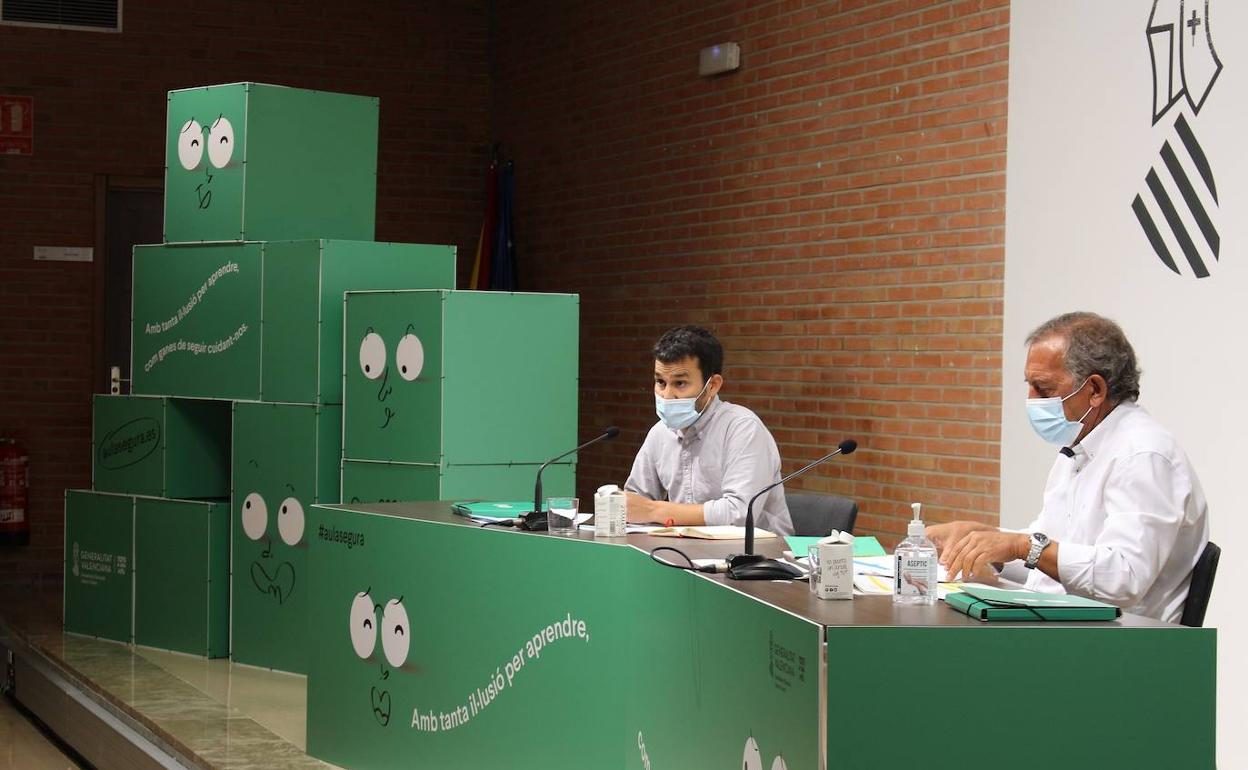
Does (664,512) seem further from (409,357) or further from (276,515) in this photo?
(276,515)

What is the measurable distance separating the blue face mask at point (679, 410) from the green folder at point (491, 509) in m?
0.49

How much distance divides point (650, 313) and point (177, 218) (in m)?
2.56

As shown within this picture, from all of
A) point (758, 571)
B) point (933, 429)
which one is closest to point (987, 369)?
point (933, 429)

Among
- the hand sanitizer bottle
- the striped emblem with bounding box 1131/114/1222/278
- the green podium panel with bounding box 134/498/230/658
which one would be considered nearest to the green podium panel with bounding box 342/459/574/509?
the green podium panel with bounding box 134/498/230/658

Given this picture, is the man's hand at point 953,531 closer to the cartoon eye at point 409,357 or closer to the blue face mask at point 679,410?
the blue face mask at point 679,410

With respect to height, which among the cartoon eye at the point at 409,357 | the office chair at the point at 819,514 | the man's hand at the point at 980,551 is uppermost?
the cartoon eye at the point at 409,357

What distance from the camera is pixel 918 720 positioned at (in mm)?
2361

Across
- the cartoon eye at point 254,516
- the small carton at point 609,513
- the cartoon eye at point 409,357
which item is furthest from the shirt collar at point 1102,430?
the cartoon eye at point 254,516

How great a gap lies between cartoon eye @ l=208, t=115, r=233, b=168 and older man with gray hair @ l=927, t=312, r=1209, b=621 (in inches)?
144

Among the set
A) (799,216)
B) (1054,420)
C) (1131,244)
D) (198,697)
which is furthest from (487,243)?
(1054,420)

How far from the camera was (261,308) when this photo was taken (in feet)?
18.7

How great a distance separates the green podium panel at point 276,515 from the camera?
554cm

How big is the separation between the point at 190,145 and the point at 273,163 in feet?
1.56

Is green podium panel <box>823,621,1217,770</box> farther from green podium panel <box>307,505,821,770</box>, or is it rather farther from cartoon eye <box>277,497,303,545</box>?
cartoon eye <box>277,497,303,545</box>
